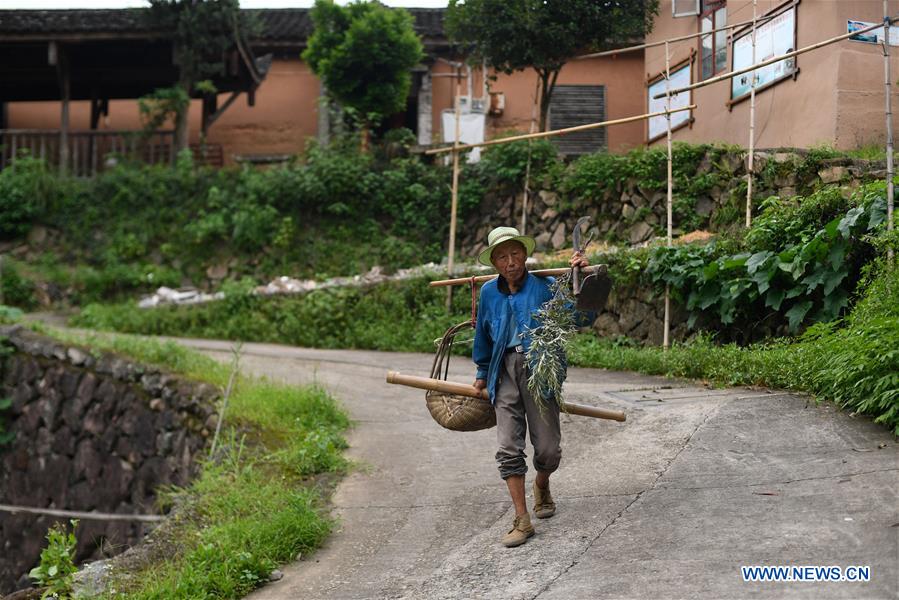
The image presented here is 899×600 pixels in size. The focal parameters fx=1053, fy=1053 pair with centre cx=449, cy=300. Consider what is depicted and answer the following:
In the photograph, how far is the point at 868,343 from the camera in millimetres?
6945

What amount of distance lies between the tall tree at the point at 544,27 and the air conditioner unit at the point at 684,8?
1085 mm

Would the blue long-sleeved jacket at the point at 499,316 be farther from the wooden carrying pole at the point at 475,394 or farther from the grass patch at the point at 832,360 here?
the grass patch at the point at 832,360

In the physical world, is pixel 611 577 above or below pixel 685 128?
below

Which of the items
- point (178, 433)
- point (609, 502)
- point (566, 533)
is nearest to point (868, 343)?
point (609, 502)

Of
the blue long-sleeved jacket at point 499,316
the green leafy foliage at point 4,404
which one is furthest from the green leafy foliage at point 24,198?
the blue long-sleeved jacket at point 499,316

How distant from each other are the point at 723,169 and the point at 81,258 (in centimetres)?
1163

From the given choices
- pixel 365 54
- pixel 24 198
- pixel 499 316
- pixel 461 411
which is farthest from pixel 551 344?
pixel 24 198

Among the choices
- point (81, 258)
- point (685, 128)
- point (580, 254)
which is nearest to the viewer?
point (580, 254)

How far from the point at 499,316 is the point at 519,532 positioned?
46.8 inches

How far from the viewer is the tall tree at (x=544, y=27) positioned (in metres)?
15.8

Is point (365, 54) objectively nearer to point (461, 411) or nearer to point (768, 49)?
point (768, 49)

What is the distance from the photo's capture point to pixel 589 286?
557cm

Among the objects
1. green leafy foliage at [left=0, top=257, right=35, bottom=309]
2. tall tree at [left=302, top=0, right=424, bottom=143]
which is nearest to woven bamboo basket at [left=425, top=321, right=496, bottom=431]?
tall tree at [left=302, top=0, right=424, bottom=143]

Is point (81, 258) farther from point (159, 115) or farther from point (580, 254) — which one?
point (580, 254)
